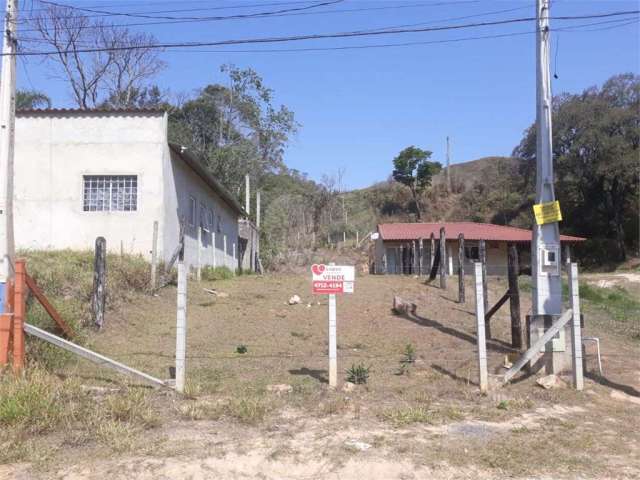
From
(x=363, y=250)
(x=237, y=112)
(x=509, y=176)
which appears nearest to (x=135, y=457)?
(x=237, y=112)

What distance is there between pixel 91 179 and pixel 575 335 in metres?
13.4

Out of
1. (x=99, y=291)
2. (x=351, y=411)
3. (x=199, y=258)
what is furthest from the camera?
(x=199, y=258)

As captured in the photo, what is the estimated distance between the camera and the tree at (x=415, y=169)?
181 ft

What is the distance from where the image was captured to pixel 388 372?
26.6 ft

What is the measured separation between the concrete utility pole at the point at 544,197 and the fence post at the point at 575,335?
54 cm

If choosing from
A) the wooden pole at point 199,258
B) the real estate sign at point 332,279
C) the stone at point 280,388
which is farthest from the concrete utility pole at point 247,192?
the stone at point 280,388

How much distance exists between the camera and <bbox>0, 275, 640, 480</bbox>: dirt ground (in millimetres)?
5074

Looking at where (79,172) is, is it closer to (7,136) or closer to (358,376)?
(7,136)

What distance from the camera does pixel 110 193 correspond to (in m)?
16.6

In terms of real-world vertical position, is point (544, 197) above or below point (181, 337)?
above

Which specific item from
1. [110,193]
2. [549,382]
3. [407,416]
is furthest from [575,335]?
[110,193]

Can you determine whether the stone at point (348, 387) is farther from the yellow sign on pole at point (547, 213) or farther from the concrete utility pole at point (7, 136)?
the concrete utility pole at point (7, 136)

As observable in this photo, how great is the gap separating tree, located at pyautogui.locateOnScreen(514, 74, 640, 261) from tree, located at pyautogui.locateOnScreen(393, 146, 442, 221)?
11.4 m

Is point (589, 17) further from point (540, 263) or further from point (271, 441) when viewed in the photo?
point (271, 441)
